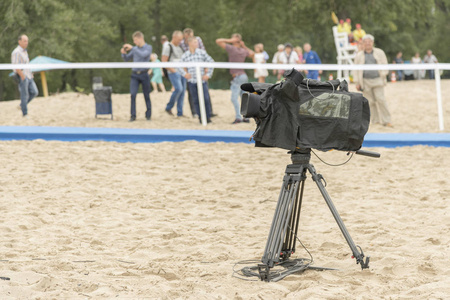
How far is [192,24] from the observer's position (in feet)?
151

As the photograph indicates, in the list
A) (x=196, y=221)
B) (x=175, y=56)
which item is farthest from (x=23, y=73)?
(x=196, y=221)

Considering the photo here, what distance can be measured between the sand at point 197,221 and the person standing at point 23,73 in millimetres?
3009

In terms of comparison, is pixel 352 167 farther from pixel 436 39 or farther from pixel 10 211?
pixel 436 39

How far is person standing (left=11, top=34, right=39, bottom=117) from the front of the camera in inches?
499

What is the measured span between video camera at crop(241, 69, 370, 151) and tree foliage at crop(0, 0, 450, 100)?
25690 mm

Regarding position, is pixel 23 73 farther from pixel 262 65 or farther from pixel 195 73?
pixel 262 65

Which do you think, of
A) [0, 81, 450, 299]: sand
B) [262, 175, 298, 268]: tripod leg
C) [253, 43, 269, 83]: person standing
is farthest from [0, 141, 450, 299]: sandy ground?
[253, 43, 269, 83]: person standing

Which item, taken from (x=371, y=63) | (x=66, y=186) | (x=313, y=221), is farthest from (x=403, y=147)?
(x=66, y=186)

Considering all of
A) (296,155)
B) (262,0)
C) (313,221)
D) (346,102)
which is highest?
(262,0)

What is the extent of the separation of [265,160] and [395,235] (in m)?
3.73

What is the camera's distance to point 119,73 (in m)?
46.6

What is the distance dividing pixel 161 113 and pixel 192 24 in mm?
31984

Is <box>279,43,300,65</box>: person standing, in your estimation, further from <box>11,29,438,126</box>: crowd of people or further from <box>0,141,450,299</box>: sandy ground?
<box>0,141,450,299</box>: sandy ground

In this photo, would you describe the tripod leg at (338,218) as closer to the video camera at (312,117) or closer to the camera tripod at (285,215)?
the camera tripod at (285,215)
